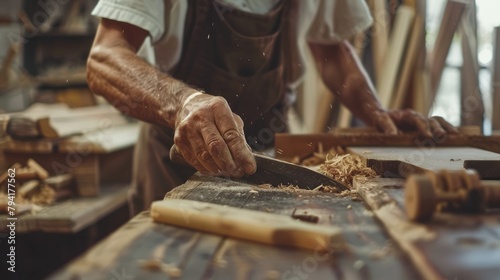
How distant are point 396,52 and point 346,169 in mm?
2582

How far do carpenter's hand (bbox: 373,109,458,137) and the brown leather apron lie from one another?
0.56 metres

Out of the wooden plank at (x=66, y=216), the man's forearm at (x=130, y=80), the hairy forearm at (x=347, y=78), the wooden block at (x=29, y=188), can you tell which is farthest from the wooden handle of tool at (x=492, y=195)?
the wooden block at (x=29, y=188)

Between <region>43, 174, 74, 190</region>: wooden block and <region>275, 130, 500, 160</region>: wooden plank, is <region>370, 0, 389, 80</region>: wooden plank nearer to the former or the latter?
<region>275, 130, 500, 160</region>: wooden plank

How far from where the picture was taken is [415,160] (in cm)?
166

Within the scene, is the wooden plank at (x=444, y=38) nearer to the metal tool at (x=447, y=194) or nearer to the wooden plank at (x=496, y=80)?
the wooden plank at (x=496, y=80)

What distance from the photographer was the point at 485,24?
4133mm

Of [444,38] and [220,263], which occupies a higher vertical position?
[444,38]

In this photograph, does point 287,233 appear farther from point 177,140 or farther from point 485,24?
point 485,24

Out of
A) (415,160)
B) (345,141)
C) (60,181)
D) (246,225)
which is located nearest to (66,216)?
(60,181)

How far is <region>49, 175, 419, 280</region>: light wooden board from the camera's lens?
2.86 feet

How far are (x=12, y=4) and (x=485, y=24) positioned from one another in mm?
3854

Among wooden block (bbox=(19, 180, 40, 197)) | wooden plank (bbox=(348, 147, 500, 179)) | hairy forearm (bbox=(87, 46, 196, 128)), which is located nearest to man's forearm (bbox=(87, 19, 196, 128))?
hairy forearm (bbox=(87, 46, 196, 128))

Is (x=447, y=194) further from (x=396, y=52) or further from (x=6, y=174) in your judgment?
(x=396, y=52)

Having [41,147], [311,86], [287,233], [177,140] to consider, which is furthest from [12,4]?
[287,233]
